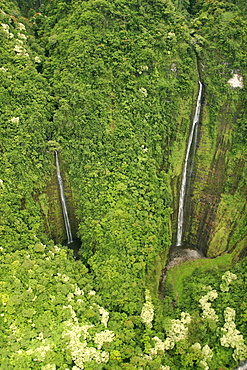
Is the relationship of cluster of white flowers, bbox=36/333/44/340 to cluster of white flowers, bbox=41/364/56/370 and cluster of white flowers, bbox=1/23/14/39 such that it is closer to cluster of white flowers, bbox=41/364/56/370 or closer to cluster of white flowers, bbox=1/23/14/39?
cluster of white flowers, bbox=41/364/56/370

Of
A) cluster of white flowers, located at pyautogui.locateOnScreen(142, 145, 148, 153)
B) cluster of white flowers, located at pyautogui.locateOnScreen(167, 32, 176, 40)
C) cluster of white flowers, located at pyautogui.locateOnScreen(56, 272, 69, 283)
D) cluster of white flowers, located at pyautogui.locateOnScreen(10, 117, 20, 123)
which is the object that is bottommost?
cluster of white flowers, located at pyautogui.locateOnScreen(56, 272, 69, 283)

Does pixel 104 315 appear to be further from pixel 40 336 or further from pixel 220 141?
pixel 220 141

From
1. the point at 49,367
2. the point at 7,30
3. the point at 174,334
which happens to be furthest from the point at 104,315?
the point at 7,30

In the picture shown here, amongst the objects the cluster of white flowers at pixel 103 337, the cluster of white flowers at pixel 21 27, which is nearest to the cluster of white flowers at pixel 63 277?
the cluster of white flowers at pixel 103 337

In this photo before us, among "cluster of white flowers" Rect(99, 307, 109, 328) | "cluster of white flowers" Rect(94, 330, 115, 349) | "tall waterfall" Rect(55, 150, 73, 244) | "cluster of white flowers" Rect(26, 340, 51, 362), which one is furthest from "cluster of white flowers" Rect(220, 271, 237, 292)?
"tall waterfall" Rect(55, 150, 73, 244)

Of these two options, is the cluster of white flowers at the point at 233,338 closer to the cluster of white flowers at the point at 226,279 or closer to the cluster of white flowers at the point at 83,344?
the cluster of white flowers at the point at 226,279
